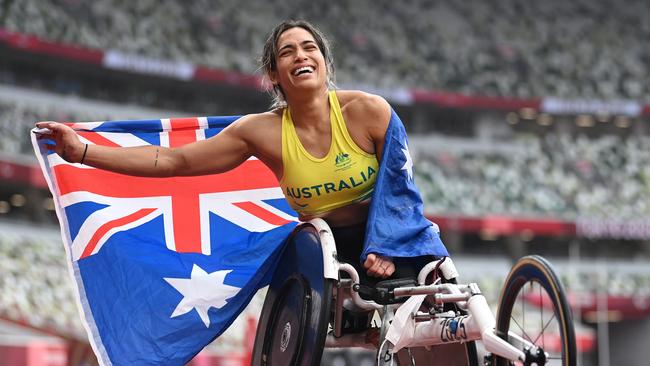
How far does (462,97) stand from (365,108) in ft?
119

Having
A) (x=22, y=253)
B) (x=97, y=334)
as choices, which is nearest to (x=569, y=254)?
(x=22, y=253)

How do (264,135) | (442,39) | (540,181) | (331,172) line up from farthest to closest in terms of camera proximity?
(442,39), (540,181), (264,135), (331,172)

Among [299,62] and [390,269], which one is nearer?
[390,269]

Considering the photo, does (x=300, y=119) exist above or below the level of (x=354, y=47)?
below

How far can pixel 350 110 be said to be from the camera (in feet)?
14.6

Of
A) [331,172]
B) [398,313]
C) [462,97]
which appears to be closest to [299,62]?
[331,172]

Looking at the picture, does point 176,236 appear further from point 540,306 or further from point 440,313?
point 540,306

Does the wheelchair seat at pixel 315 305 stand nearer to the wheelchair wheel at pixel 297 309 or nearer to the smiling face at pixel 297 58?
the wheelchair wheel at pixel 297 309

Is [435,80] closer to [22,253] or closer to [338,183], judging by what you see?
[22,253]

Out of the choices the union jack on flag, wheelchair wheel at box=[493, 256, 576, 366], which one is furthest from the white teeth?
wheelchair wheel at box=[493, 256, 576, 366]

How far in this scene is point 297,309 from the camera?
4250 mm

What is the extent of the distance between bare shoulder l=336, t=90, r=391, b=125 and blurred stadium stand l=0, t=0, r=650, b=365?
70.3ft

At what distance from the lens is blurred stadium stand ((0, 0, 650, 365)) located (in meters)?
32.5

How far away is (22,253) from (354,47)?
18.8m
